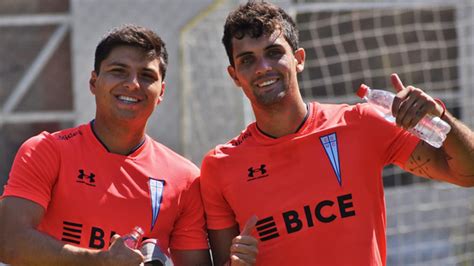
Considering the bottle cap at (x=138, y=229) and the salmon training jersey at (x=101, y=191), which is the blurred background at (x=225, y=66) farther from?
the bottle cap at (x=138, y=229)

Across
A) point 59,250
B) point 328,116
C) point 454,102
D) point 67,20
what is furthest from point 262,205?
point 454,102

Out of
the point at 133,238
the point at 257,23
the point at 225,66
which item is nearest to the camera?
the point at 133,238

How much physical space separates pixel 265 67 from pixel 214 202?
0.59 metres

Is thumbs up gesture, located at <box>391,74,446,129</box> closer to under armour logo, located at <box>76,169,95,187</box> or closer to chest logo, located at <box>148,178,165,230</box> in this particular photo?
chest logo, located at <box>148,178,165,230</box>

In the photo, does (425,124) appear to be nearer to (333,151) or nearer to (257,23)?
(333,151)

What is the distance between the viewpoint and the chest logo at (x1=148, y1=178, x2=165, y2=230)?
3.70 meters

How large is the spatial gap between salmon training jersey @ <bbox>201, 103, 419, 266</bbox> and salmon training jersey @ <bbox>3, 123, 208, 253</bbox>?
0.12 m

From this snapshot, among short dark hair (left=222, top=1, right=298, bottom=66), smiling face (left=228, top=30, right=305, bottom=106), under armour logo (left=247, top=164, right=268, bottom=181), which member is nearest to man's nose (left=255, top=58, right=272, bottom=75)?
smiling face (left=228, top=30, right=305, bottom=106)

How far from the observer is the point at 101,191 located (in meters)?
3.67

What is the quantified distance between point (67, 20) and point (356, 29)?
7.28 feet

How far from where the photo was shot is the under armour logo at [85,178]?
3.67 metres

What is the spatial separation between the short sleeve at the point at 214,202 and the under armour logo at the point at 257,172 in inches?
5.2

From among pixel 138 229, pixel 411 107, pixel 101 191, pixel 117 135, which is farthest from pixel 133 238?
pixel 411 107

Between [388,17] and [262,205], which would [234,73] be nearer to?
[262,205]
